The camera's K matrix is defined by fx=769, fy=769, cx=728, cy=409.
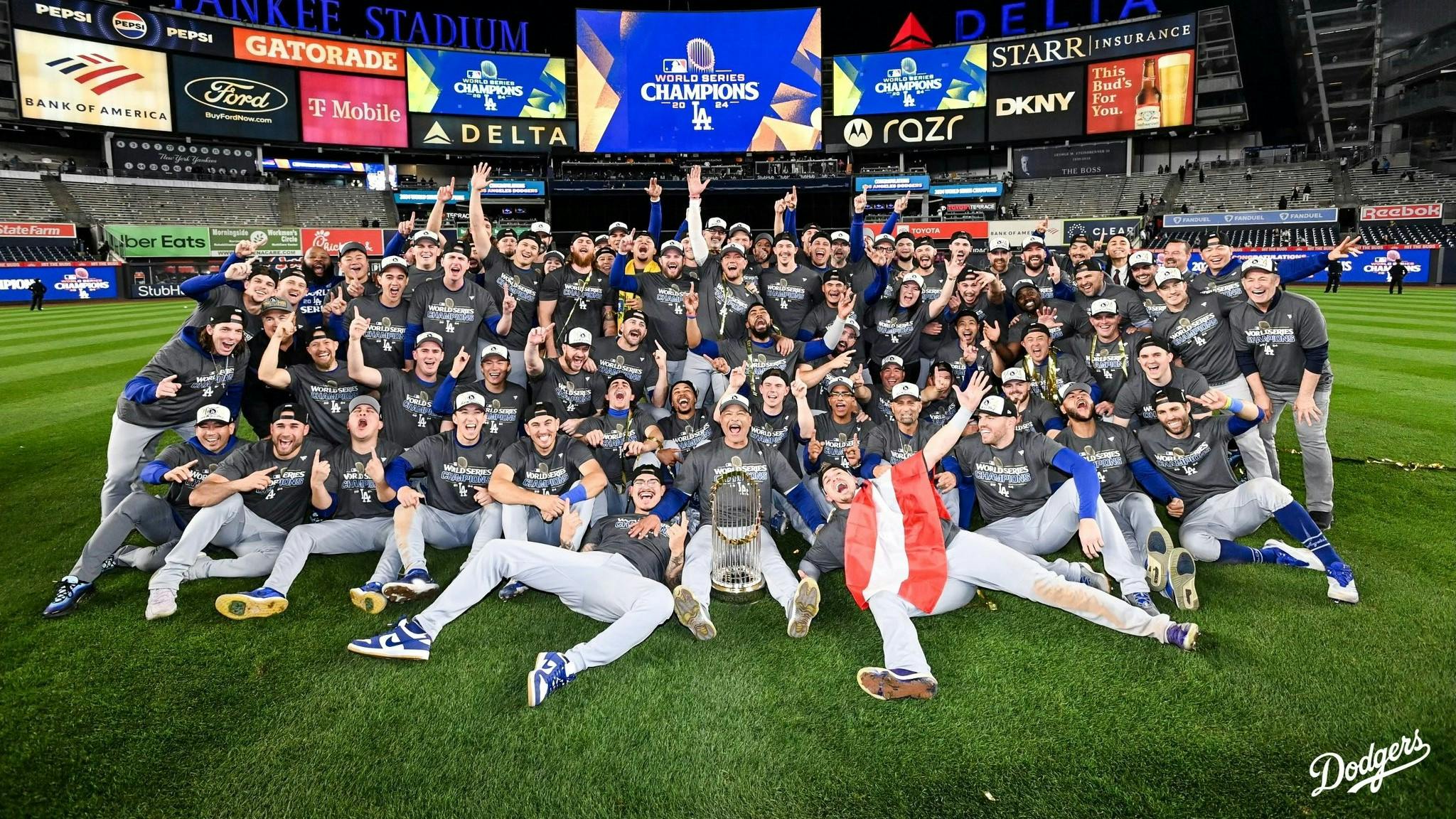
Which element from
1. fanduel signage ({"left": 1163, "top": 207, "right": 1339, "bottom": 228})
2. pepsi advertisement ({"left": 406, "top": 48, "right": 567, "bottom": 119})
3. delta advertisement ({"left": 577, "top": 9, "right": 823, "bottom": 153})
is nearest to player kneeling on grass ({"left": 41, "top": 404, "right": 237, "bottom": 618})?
delta advertisement ({"left": 577, "top": 9, "right": 823, "bottom": 153})

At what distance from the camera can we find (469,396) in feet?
21.0

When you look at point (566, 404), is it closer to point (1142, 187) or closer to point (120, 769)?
point (120, 769)

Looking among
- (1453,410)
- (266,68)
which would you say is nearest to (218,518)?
(1453,410)

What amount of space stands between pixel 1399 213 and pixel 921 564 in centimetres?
4484

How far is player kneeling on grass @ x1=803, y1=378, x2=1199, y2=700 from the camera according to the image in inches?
198

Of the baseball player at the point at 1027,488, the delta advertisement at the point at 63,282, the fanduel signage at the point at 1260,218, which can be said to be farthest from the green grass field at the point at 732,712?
A: the fanduel signage at the point at 1260,218

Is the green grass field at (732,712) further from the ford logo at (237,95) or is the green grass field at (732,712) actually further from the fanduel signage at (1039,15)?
the fanduel signage at (1039,15)

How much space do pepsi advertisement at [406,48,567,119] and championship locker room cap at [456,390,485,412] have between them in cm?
4550

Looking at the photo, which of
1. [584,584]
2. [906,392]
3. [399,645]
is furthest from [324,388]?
[906,392]

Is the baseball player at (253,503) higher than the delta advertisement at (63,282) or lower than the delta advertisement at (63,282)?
lower

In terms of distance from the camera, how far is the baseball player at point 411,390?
7.31m

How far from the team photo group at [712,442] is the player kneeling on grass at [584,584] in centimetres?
2

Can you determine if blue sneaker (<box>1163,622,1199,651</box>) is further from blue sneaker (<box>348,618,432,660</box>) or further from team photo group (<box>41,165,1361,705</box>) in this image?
blue sneaker (<box>348,618,432,660</box>)

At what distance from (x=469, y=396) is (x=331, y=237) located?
40965mm
